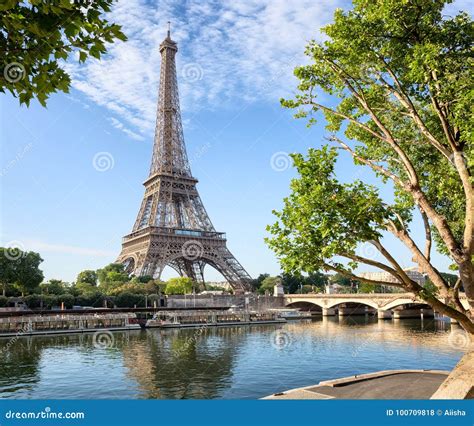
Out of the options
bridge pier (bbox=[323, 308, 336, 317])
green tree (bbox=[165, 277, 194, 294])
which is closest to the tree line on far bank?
green tree (bbox=[165, 277, 194, 294])

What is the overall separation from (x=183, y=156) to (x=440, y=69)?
90.9 m

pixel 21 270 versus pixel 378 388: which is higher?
pixel 21 270

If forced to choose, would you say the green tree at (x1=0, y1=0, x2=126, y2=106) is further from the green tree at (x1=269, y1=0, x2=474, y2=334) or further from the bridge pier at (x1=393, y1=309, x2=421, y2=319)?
the bridge pier at (x1=393, y1=309, x2=421, y2=319)

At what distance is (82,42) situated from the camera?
6.57 meters

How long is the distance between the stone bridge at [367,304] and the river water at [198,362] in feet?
96.3

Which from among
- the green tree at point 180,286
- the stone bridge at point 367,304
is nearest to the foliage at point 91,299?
the green tree at point 180,286

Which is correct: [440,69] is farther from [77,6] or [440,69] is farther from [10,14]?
[10,14]

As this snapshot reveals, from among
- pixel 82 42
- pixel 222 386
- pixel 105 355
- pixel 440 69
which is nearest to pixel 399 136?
pixel 440 69

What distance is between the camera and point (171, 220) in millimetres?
95375

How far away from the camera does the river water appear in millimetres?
25562

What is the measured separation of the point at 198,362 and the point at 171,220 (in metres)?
62.6

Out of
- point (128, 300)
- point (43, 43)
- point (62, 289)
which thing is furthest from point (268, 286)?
point (43, 43)

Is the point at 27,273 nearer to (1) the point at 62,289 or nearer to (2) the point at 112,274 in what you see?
(1) the point at 62,289

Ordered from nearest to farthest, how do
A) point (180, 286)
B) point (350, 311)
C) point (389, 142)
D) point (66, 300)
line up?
point (389, 142), point (66, 300), point (180, 286), point (350, 311)
